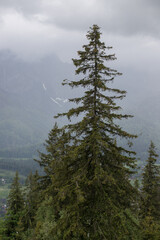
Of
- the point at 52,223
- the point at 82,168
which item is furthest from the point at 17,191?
the point at 82,168

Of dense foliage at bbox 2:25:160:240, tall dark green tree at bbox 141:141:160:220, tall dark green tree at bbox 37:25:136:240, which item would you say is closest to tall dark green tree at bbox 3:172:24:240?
tall dark green tree at bbox 141:141:160:220

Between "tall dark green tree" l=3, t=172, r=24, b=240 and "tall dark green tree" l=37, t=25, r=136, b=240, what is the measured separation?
18795 mm

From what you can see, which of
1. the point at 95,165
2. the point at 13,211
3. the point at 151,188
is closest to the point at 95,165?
the point at 95,165

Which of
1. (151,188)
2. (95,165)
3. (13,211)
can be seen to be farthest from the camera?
(13,211)

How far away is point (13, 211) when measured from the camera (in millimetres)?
27844

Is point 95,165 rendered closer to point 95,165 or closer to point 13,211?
point 95,165

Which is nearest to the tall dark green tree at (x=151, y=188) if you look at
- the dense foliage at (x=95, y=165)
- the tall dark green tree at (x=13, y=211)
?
the dense foliage at (x=95, y=165)

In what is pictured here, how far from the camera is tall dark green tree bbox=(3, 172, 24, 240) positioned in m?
25.3

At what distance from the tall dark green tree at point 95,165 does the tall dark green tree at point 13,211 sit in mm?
18795

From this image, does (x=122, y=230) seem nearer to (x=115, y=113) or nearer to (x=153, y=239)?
(x=115, y=113)

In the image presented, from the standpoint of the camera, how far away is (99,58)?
10844mm

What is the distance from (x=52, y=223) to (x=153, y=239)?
29.1ft

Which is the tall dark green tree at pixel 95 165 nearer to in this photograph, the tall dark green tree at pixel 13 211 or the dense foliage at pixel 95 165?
the dense foliage at pixel 95 165

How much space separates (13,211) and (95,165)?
23.9m
